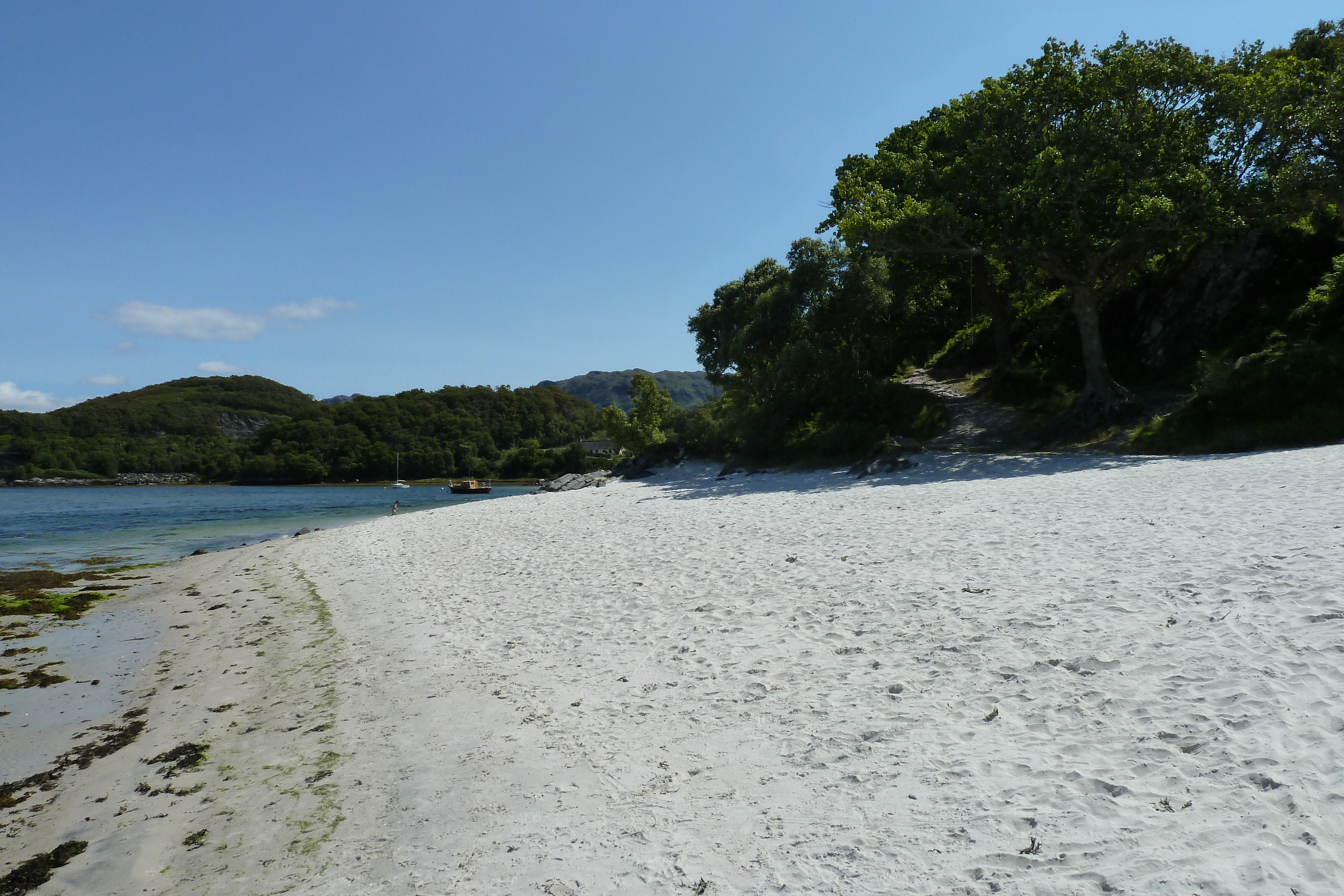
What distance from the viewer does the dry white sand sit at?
401 centimetres

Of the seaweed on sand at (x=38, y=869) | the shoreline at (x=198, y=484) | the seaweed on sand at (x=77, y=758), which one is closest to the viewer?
the seaweed on sand at (x=38, y=869)

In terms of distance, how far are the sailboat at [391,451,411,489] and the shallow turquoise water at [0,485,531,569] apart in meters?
11.7

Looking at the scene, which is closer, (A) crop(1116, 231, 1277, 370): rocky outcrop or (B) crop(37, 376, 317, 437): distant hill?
(A) crop(1116, 231, 1277, 370): rocky outcrop

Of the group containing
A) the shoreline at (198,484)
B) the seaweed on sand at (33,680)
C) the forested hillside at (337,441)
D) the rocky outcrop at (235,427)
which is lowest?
the seaweed on sand at (33,680)

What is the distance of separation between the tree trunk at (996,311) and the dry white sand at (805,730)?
819 inches

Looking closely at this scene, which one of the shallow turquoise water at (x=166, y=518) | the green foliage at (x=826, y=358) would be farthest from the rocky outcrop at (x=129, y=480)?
the green foliage at (x=826, y=358)

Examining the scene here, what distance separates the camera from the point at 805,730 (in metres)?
5.70

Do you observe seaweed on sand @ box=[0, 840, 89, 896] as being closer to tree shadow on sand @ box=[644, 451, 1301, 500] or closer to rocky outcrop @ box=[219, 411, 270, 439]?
tree shadow on sand @ box=[644, 451, 1301, 500]

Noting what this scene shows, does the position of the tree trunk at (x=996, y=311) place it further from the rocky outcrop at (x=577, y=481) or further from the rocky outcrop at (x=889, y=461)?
the rocky outcrop at (x=577, y=481)

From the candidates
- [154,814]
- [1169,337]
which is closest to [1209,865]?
[154,814]

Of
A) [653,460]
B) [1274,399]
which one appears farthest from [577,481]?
[1274,399]

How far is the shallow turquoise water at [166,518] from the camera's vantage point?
26984mm

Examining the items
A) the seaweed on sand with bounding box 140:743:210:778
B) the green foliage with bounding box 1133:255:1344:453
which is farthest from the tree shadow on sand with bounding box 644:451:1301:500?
the seaweed on sand with bounding box 140:743:210:778

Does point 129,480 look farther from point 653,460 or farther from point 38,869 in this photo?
point 38,869
